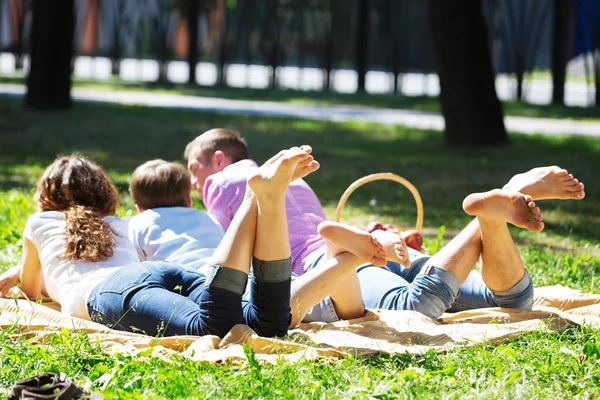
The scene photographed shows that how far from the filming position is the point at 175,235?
4.16 meters

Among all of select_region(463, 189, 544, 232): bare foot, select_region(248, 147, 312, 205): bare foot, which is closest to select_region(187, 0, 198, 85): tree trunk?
select_region(463, 189, 544, 232): bare foot

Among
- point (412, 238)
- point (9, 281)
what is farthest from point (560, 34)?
point (9, 281)

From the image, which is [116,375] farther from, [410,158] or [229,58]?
[229,58]

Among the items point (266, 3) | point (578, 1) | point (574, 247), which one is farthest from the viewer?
point (266, 3)

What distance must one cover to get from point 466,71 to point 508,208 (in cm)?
685

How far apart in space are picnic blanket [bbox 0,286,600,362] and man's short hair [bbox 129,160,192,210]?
665 millimetres

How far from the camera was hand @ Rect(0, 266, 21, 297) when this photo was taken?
167 inches

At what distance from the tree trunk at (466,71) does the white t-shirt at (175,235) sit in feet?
21.6

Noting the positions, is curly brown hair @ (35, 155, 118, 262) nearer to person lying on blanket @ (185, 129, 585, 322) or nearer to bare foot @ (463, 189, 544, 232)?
person lying on blanket @ (185, 129, 585, 322)

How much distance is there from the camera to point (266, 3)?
854 inches

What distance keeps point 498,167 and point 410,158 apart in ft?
3.47

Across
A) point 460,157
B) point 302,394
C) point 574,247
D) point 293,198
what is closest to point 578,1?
point 460,157

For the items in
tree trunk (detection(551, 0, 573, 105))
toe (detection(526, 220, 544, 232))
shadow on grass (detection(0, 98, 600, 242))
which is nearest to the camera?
toe (detection(526, 220, 544, 232))

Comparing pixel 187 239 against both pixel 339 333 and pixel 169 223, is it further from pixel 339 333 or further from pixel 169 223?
pixel 339 333
